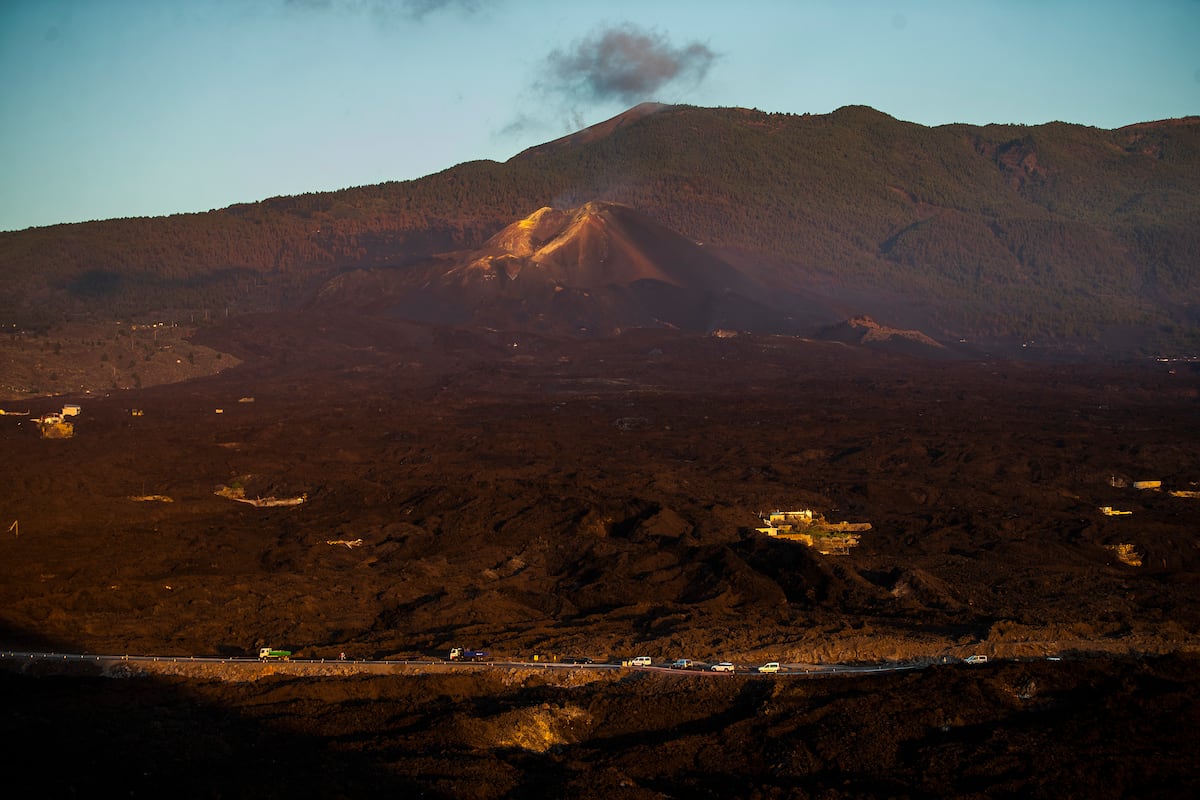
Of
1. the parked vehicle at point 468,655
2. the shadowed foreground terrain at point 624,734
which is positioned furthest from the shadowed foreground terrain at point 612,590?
the parked vehicle at point 468,655

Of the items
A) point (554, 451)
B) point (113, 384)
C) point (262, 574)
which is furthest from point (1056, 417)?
point (113, 384)

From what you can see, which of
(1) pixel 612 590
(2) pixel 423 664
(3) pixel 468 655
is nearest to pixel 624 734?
(2) pixel 423 664

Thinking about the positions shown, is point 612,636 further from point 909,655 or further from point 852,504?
point 852,504

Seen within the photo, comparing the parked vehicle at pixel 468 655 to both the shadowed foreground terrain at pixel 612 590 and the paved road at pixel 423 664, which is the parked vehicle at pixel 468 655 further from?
the shadowed foreground terrain at pixel 612 590

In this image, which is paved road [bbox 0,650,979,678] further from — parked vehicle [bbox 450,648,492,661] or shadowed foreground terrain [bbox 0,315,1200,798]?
shadowed foreground terrain [bbox 0,315,1200,798]

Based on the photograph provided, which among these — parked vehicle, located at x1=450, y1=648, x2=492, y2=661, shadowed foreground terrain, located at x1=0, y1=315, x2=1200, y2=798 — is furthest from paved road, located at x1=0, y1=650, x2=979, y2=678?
shadowed foreground terrain, located at x1=0, y1=315, x2=1200, y2=798

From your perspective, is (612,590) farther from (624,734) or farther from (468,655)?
(624,734)
